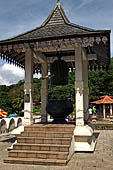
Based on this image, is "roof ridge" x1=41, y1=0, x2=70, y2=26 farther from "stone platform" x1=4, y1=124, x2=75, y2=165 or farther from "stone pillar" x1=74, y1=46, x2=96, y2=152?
"stone platform" x1=4, y1=124, x2=75, y2=165

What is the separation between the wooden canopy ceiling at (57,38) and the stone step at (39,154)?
4195 millimetres

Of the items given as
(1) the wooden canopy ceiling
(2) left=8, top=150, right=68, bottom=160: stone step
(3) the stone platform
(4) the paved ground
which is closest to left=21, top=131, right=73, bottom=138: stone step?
(3) the stone platform

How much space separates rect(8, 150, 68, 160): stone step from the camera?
5992 mm

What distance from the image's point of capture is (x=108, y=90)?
Answer: 1624 inches

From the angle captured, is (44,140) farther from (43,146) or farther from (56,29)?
(56,29)

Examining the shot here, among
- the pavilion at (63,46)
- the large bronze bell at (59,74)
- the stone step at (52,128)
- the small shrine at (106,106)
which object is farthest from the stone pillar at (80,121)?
the small shrine at (106,106)

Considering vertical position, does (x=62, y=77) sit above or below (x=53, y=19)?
below

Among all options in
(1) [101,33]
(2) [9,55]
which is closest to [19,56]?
(2) [9,55]

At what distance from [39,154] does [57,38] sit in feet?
14.2

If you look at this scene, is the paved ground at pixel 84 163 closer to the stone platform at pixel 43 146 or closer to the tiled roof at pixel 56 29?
the stone platform at pixel 43 146

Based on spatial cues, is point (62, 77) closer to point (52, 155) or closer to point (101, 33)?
point (101, 33)

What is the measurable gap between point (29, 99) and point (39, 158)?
3000 millimetres

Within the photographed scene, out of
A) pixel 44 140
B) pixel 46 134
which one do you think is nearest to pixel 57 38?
pixel 46 134

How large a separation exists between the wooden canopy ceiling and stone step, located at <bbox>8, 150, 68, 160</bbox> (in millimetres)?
4195
